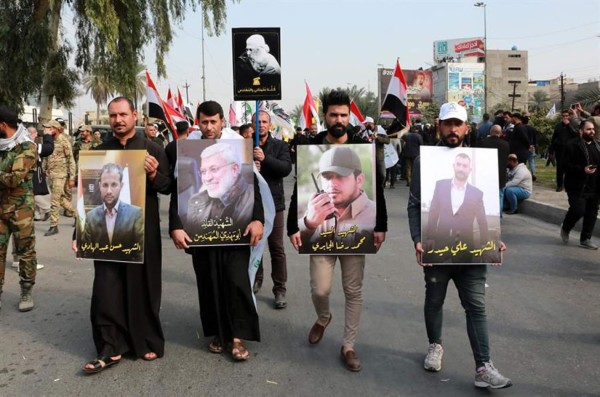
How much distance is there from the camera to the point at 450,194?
11.4ft

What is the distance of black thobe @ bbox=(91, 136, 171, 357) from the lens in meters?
3.91

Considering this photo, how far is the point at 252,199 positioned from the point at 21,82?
14941 millimetres

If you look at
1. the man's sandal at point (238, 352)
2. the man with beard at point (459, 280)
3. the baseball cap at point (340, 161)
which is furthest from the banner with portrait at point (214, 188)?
the man with beard at point (459, 280)

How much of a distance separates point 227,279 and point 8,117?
2677 mm

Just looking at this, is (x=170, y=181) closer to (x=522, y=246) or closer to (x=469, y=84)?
(x=522, y=246)

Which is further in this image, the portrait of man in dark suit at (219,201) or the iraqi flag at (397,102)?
the iraqi flag at (397,102)

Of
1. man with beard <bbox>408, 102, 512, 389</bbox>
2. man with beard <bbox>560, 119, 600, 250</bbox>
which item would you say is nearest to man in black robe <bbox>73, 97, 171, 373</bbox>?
man with beard <bbox>408, 102, 512, 389</bbox>

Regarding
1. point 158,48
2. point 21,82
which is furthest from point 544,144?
point 21,82

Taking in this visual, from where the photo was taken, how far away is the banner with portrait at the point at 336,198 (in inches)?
149

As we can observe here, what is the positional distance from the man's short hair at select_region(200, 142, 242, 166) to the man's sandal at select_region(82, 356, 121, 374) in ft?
5.16

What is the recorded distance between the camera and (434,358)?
372 centimetres

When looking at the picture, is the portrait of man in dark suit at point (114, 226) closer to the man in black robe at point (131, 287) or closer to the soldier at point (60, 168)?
the man in black robe at point (131, 287)

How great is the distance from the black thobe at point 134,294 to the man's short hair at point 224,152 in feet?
1.20

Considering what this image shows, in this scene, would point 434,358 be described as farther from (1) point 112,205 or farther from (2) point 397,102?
(2) point 397,102
